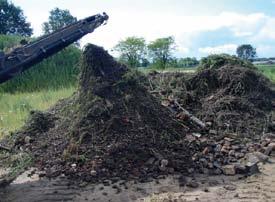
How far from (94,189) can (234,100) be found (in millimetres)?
3827

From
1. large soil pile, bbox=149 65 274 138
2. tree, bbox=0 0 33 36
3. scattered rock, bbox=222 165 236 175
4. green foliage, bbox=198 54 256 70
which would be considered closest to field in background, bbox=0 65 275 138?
green foliage, bbox=198 54 256 70

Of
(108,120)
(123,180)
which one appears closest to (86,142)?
(108,120)

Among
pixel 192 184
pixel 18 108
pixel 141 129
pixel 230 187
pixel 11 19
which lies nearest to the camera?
Result: pixel 230 187

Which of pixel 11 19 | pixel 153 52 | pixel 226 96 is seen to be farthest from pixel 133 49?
pixel 11 19

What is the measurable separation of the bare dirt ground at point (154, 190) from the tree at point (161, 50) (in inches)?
427

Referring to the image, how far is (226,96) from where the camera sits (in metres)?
8.65

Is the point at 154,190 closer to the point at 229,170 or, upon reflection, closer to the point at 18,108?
the point at 229,170

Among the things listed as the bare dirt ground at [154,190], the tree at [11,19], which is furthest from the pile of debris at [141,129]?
the tree at [11,19]

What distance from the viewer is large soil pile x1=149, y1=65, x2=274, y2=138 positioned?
313 inches

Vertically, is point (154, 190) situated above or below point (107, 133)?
below

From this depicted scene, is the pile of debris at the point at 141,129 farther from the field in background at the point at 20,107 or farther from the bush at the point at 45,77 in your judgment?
the bush at the point at 45,77

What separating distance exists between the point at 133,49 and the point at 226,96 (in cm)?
734

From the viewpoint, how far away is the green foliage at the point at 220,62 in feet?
31.4

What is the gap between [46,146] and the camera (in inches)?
277
